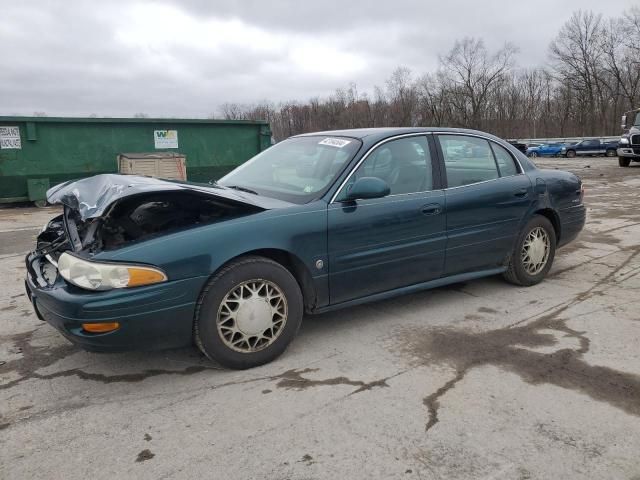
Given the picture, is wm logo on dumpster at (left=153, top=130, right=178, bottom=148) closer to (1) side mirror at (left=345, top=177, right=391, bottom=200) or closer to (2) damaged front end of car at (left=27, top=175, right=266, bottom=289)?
(2) damaged front end of car at (left=27, top=175, right=266, bottom=289)

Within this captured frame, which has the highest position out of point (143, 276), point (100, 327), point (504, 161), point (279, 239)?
point (504, 161)

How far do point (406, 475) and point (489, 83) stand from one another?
227 feet

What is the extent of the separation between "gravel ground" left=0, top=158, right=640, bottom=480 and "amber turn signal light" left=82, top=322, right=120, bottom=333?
44cm

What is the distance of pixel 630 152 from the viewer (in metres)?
21.7

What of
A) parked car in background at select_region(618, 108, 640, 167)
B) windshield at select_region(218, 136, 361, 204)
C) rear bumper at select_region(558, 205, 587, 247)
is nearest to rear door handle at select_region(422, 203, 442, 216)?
windshield at select_region(218, 136, 361, 204)

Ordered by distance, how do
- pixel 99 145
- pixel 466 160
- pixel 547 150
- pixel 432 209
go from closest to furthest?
pixel 432 209, pixel 466 160, pixel 99 145, pixel 547 150

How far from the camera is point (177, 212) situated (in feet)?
11.6

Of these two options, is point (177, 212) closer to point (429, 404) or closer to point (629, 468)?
point (429, 404)

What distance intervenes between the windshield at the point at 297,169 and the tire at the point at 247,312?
63cm

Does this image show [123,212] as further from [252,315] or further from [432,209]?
[432,209]

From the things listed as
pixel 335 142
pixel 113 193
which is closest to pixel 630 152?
pixel 335 142

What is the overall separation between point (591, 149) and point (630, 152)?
17.2 m

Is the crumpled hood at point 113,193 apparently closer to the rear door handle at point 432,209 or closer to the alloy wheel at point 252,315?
the alloy wheel at point 252,315

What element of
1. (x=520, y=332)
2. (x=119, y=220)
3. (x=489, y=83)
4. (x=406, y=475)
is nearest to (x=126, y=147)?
(x=119, y=220)
